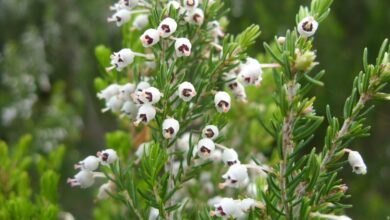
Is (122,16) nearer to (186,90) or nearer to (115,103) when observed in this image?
(115,103)

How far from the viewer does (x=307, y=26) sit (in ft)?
3.20

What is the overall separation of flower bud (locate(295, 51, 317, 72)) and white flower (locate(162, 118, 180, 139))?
26cm

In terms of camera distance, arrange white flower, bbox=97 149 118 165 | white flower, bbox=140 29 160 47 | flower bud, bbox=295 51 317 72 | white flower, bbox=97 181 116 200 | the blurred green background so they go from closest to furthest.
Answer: flower bud, bbox=295 51 317 72 → white flower, bbox=140 29 160 47 → white flower, bbox=97 149 118 165 → white flower, bbox=97 181 116 200 → the blurred green background

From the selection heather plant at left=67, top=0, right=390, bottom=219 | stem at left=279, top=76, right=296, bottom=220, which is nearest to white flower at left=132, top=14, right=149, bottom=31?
heather plant at left=67, top=0, right=390, bottom=219

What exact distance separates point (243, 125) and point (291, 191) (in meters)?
1.09

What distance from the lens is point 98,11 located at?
5270mm

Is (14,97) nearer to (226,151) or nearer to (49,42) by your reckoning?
(49,42)

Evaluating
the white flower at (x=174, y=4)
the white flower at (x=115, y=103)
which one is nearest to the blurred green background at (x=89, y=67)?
the white flower at (x=115, y=103)

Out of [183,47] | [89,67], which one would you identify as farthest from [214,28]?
[89,67]

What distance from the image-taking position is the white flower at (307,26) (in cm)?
97

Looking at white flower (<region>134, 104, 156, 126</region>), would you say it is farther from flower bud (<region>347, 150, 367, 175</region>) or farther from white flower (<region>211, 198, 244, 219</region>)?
flower bud (<region>347, 150, 367, 175</region>)

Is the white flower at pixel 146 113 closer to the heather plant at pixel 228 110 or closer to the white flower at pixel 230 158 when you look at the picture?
the heather plant at pixel 228 110

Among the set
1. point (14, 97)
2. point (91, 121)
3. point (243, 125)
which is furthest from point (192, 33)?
point (91, 121)

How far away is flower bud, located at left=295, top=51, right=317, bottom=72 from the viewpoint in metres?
0.94
